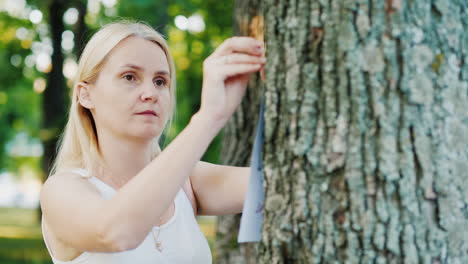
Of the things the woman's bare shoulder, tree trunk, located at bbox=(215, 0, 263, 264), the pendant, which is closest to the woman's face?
the woman's bare shoulder

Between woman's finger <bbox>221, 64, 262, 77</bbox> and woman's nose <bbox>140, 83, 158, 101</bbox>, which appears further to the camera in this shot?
woman's nose <bbox>140, 83, 158, 101</bbox>

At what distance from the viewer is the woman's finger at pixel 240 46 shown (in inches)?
70.3

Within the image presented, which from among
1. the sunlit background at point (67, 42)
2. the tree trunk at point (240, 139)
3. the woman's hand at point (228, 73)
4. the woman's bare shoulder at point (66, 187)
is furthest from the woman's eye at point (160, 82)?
the sunlit background at point (67, 42)

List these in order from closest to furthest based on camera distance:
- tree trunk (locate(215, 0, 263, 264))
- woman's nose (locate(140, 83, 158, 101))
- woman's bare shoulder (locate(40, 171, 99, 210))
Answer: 1. woman's bare shoulder (locate(40, 171, 99, 210))
2. woman's nose (locate(140, 83, 158, 101))
3. tree trunk (locate(215, 0, 263, 264))

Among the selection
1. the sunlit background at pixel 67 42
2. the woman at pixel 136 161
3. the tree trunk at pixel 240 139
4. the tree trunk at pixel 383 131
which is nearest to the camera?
the tree trunk at pixel 383 131

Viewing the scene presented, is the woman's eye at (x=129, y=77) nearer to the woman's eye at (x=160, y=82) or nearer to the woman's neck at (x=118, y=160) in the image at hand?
the woman's eye at (x=160, y=82)

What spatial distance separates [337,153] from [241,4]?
11.3 ft

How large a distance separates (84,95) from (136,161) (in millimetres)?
337

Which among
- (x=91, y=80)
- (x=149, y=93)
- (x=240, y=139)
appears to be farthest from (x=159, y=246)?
(x=240, y=139)

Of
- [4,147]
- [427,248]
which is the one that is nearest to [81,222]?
[427,248]

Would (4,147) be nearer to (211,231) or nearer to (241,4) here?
(211,231)

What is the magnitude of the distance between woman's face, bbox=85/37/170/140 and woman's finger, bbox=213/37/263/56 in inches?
20.1

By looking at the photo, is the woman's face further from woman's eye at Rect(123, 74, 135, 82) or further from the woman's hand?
the woman's hand

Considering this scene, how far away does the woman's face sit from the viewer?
2.26m
